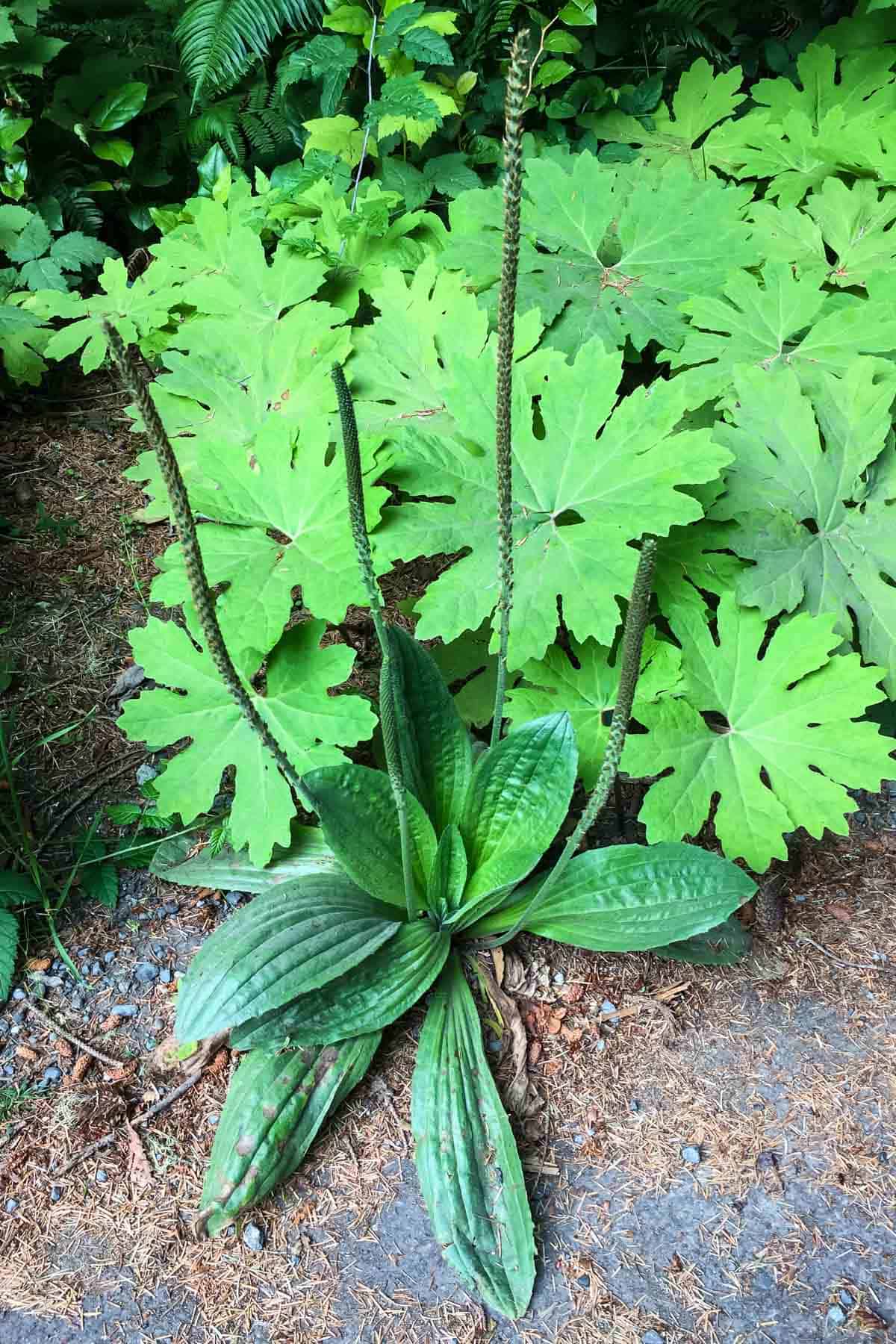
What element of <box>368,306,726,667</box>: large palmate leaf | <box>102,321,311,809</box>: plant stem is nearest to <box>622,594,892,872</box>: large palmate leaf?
<box>368,306,726,667</box>: large palmate leaf

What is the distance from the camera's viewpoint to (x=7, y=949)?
7.06ft

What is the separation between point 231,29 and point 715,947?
3.48 metres

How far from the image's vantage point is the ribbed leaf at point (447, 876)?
216 centimetres

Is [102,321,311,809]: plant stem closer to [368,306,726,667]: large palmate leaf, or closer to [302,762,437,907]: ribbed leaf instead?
[302,762,437,907]: ribbed leaf

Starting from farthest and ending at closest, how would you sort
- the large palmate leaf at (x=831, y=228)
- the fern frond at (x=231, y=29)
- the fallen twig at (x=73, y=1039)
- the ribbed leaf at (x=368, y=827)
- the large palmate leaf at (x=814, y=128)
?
the fern frond at (x=231, y=29), the large palmate leaf at (x=814, y=128), the large palmate leaf at (x=831, y=228), the fallen twig at (x=73, y=1039), the ribbed leaf at (x=368, y=827)

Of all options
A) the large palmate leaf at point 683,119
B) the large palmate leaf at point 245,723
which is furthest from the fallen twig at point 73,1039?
the large palmate leaf at point 683,119

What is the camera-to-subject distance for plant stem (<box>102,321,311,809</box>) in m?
1.02

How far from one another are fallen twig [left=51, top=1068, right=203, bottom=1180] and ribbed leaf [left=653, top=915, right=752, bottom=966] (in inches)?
44.1

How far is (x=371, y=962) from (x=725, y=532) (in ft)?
4.50

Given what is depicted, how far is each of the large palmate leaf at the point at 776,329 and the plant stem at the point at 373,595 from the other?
129cm

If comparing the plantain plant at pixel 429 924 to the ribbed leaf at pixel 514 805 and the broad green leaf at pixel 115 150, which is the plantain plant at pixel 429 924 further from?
the broad green leaf at pixel 115 150

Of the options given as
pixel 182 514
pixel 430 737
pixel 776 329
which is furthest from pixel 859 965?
pixel 182 514

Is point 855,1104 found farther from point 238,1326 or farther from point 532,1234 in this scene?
point 238,1326

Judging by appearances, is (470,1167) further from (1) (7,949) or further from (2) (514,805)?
(1) (7,949)
